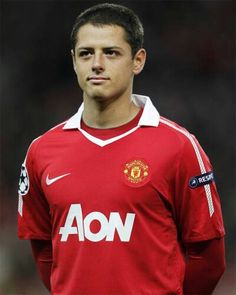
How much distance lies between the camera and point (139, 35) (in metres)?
4.11

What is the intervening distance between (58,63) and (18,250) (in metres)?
2.17

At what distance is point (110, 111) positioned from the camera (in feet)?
13.3

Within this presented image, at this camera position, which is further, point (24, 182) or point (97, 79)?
point (24, 182)

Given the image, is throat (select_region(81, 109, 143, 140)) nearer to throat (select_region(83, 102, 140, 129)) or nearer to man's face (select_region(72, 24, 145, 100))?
throat (select_region(83, 102, 140, 129))

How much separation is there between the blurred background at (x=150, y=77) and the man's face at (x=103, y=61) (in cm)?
417

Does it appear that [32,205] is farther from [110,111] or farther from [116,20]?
[116,20]

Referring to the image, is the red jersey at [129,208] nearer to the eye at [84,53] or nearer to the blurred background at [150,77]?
the eye at [84,53]

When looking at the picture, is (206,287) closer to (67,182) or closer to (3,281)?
(67,182)

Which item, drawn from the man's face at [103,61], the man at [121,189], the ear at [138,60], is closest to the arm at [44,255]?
the man at [121,189]

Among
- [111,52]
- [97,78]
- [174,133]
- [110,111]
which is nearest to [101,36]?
[111,52]

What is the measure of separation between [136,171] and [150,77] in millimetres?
4903

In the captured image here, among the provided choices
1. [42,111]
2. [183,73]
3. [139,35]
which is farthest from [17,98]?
[139,35]

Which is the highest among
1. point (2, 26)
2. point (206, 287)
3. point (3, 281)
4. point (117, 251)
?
point (2, 26)

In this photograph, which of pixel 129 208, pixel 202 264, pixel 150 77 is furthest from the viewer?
pixel 150 77
